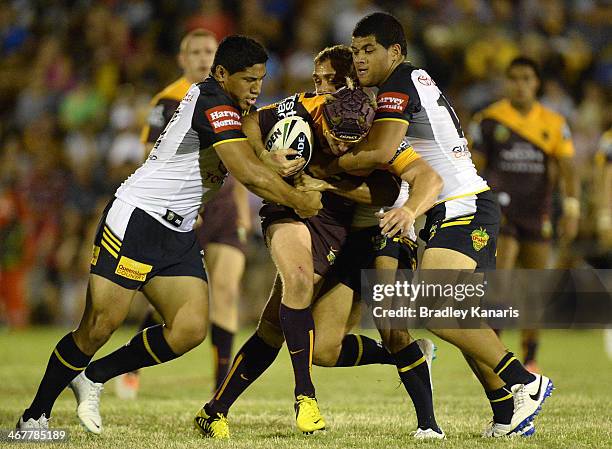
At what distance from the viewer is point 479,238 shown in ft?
21.0

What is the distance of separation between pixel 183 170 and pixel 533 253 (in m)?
4.93

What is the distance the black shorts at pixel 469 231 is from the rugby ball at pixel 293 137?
0.84 meters

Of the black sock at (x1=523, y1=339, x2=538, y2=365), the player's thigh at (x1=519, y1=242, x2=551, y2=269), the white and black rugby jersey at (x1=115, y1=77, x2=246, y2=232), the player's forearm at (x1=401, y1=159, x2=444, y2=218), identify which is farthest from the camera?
the player's thigh at (x1=519, y1=242, x2=551, y2=269)

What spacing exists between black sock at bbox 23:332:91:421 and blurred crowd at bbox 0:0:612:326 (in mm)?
8340

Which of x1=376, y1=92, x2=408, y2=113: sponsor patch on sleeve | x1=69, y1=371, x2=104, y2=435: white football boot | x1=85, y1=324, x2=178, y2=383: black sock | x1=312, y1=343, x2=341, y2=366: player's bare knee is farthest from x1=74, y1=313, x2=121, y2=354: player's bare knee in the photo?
x1=376, y1=92, x2=408, y2=113: sponsor patch on sleeve

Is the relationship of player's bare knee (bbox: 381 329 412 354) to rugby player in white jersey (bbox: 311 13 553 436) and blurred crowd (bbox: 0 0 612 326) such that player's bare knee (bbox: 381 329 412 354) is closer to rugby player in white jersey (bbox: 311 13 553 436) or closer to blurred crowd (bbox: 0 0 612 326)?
rugby player in white jersey (bbox: 311 13 553 436)

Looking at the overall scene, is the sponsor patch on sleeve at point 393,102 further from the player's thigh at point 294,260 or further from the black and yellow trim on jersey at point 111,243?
the black and yellow trim on jersey at point 111,243

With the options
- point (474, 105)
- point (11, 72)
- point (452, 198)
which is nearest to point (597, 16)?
point (474, 105)

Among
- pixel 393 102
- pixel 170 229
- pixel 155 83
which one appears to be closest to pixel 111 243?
pixel 170 229

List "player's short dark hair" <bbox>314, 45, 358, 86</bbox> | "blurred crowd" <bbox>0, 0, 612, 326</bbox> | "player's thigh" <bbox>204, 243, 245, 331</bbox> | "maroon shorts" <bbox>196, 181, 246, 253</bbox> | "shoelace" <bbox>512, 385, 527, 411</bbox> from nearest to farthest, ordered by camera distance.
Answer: "shoelace" <bbox>512, 385, 527, 411</bbox>
"player's short dark hair" <bbox>314, 45, 358, 86</bbox>
"player's thigh" <bbox>204, 243, 245, 331</bbox>
"maroon shorts" <bbox>196, 181, 246, 253</bbox>
"blurred crowd" <bbox>0, 0, 612, 326</bbox>

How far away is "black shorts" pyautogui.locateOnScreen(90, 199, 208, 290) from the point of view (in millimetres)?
6379

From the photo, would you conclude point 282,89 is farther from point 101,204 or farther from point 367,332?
point 367,332

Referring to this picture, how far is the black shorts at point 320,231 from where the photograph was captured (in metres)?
6.65

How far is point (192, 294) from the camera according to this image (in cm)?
652
